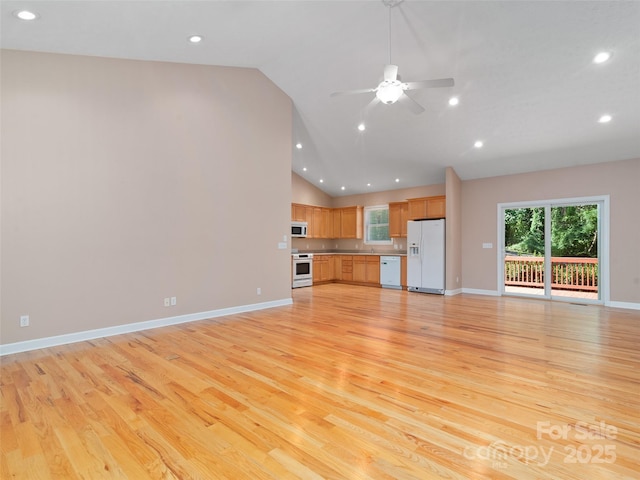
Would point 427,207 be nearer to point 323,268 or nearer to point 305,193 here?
point 323,268

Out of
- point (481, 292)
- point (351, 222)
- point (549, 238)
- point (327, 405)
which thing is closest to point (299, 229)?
point (351, 222)

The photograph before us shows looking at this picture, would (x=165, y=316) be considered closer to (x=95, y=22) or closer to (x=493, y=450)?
(x=95, y=22)

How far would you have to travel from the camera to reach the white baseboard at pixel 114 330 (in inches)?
146

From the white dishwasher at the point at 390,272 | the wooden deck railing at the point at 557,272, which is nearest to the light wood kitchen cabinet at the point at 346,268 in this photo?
the white dishwasher at the point at 390,272

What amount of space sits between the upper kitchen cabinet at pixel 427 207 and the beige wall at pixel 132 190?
3.78 m

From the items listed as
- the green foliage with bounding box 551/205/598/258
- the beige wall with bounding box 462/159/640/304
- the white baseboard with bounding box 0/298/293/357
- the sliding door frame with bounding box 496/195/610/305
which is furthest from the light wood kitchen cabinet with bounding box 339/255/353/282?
the green foliage with bounding box 551/205/598/258

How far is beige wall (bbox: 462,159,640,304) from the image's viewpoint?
602cm

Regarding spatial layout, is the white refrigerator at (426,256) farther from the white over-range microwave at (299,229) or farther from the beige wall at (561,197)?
the white over-range microwave at (299,229)

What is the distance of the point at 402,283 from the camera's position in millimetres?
8555

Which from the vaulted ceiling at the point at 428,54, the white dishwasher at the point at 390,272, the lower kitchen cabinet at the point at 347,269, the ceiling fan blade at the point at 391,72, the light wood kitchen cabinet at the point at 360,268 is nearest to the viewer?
the ceiling fan blade at the point at 391,72

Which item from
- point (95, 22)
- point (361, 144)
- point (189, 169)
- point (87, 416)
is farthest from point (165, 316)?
point (361, 144)

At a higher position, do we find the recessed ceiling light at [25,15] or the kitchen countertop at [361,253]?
the recessed ceiling light at [25,15]

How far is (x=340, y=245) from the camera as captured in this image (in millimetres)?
10789

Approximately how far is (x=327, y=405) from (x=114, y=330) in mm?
3232
